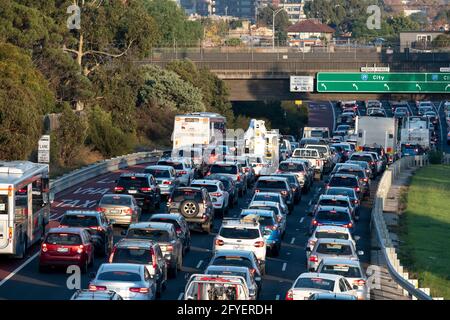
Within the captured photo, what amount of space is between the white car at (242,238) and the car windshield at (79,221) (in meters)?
3.96

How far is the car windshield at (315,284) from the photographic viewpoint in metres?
25.8

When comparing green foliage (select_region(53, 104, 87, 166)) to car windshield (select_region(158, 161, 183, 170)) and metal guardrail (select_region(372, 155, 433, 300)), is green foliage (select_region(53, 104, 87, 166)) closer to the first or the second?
car windshield (select_region(158, 161, 183, 170))

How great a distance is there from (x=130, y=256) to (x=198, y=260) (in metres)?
7.44

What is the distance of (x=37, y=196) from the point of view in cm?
3675

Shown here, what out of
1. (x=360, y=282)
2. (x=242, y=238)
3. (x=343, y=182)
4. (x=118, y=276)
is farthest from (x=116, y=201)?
(x=118, y=276)

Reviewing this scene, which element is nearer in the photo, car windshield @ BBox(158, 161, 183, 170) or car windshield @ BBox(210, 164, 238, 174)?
car windshield @ BBox(210, 164, 238, 174)

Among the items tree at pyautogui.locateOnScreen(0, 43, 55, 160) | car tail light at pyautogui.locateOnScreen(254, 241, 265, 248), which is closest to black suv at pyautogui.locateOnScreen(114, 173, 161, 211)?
tree at pyautogui.locateOnScreen(0, 43, 55, 160)

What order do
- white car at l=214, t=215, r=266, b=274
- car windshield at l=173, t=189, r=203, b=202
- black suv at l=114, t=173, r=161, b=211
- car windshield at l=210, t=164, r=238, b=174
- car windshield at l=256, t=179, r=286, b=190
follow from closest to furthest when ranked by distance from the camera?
1. white car at l=214, t=215, r=266, b=274
2. car windshield at l=173, t=189, r=203, b=202
3. black suv at l=114, t=173, r=161, b=211
4. car windshield at l=256, t=179, r=286, b=190
5. car windshield at l=210, t=164, r=238, b=174

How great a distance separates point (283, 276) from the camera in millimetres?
34656

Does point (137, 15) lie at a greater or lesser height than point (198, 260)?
greater

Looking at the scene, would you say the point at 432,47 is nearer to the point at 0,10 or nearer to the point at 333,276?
the point at 0,10

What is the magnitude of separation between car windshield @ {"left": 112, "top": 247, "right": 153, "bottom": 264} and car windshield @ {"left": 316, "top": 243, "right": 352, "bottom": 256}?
17.4 ft

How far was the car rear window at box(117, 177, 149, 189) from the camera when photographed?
152 feet

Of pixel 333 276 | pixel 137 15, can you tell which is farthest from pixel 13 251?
pixel 137 15
